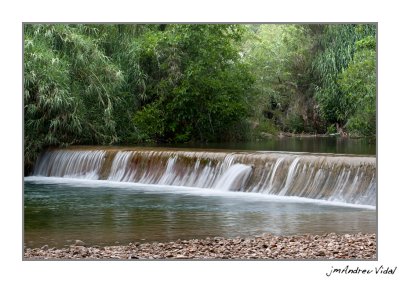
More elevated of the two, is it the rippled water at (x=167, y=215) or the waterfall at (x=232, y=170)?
the waterfall at (x=232, y=170)

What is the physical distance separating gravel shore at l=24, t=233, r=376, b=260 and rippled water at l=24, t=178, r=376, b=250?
0.52 metres

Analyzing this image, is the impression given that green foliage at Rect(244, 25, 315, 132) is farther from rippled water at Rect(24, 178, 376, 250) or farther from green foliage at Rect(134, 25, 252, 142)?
rippled water at Rect(24, 178, 376, 250)

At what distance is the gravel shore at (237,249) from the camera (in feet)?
26.3

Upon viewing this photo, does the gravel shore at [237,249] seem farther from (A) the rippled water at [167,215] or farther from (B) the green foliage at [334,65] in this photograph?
(B) the green foliage at [334,65]

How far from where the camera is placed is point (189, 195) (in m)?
14.3

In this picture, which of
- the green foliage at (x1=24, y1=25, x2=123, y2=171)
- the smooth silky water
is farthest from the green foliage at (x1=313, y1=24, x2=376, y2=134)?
the smooth silky water

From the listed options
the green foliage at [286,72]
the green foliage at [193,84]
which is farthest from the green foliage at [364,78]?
the green foliage at [286,72]

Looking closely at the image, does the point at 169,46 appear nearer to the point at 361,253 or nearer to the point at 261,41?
the point at 261,41

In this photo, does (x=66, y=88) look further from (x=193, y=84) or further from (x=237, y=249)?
(x=237, y=249)

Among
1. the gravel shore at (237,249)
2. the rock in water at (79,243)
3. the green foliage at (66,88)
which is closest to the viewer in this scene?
the gravel shore at (237,249)

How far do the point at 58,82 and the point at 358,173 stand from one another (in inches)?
320

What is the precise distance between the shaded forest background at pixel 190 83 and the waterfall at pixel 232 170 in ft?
4.10

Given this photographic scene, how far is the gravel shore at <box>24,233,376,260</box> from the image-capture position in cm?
803

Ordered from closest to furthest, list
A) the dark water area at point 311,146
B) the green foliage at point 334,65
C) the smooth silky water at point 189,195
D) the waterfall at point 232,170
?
the smooth silky water at point 189,195
the waterfall at point 232,170
the dark water area at point 311,146
the green foliage at point 334,65
